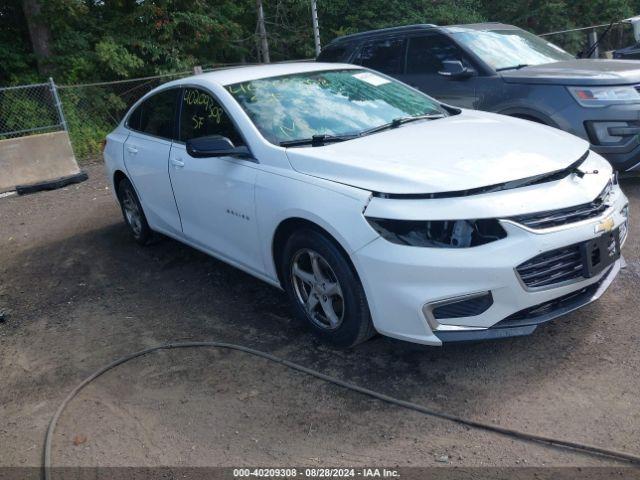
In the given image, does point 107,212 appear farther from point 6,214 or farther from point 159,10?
point 159,10

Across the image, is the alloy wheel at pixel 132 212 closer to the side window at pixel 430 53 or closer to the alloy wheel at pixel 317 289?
the alloy wheel at pixel 317 289

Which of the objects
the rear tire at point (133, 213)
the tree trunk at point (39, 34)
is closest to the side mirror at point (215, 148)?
the rear tire at point (133, 213)

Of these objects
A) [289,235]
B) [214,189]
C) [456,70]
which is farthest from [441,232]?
[456,70]

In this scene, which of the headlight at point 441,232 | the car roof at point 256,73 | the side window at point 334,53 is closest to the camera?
the headlight at point 441,232

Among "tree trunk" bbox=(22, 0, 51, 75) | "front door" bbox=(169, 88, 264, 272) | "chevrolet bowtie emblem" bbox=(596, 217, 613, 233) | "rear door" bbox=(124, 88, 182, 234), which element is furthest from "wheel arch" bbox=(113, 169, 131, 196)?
"tree trunk" bbox=(22, 0, 51, 75)

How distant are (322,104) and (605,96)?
317 centimetres

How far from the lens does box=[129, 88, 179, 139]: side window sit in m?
5.18

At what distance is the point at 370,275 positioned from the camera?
327 cm

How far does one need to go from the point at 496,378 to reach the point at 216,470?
155 cm

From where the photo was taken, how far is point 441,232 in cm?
316

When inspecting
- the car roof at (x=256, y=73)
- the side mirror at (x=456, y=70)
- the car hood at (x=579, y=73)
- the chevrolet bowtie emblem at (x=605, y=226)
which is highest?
the car roof at (x=256, y=73)

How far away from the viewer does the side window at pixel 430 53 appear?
712 centimetres

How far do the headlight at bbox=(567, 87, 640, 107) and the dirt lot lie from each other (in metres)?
1.69

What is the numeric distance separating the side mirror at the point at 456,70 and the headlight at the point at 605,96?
1249 mm
